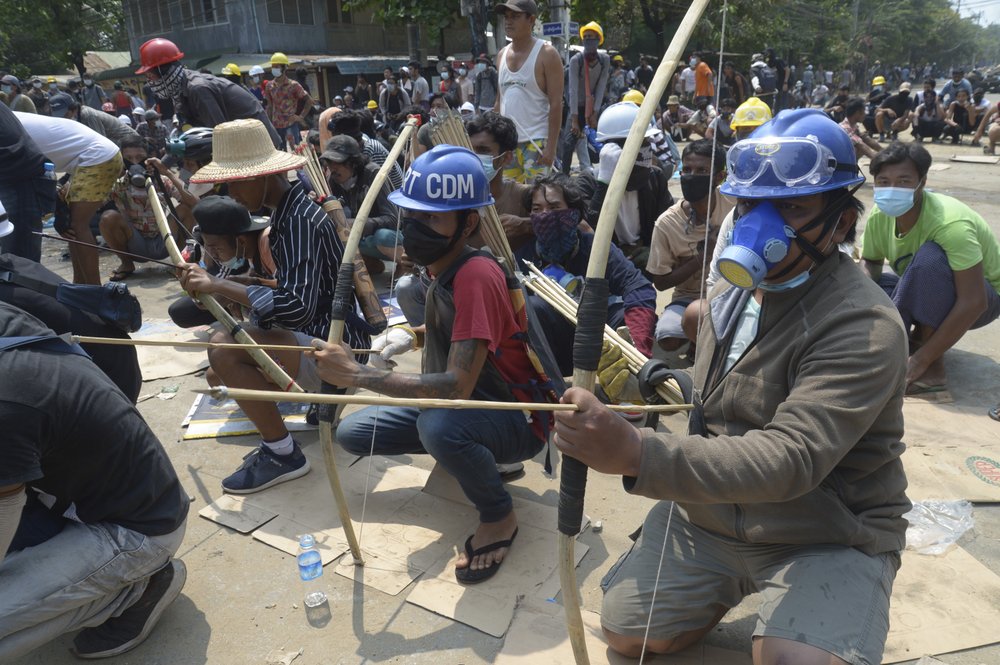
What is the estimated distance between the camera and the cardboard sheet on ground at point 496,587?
8.39ft

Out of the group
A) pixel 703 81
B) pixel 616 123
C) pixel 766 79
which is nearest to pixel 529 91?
pixel 616 123

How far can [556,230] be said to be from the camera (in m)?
3.88

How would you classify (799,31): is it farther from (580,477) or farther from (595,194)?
(580,477)

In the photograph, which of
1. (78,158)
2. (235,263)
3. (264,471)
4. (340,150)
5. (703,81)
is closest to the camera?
(264,471)

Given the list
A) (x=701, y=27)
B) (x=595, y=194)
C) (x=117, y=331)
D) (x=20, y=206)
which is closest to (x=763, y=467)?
(x=117, y=331)

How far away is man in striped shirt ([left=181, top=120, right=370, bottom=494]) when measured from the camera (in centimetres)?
330

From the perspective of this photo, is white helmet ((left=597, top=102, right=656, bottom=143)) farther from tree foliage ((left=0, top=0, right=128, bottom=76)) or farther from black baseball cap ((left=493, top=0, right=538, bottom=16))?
tree foliage ((left=0, top=0, right=128, bottom=76))

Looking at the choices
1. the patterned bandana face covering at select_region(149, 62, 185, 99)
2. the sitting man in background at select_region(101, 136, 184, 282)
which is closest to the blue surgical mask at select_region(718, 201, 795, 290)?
the patterned bandana face covering at select_region(149, 62, 185, 99)

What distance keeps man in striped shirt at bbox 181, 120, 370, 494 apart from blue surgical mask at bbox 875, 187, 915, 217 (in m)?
2.94

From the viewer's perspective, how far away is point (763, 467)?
5.31 feet

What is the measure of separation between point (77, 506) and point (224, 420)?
1.79 meters

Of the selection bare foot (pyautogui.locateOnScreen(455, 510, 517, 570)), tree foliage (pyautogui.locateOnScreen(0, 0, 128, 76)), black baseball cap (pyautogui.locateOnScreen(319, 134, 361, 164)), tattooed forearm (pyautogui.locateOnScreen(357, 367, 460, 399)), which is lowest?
bare foot (pyautogui.locateOnScreen(455, 510, 517, 570))

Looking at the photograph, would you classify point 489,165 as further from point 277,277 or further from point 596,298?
point 596,298

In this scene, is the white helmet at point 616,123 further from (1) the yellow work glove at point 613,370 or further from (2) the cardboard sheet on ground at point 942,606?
(2) the cardboard sheet on ground at point 942,606
